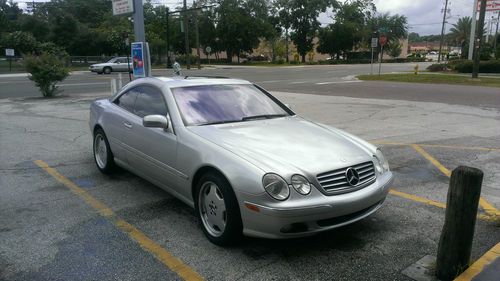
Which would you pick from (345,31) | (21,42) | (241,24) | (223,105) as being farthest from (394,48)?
(223,105)

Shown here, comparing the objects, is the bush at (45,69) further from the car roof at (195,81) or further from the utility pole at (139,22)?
the car roof at (195,81)

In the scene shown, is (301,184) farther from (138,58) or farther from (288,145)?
(138,58)

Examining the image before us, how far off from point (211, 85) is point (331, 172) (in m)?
2.07

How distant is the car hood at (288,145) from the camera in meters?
3.60

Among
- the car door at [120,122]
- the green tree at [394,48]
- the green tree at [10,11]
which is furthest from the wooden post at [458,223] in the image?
the green tree at [394,48]

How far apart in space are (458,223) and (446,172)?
320 centimetres

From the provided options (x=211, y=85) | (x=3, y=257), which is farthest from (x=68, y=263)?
(x=211, y=85)

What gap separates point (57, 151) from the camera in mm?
7637

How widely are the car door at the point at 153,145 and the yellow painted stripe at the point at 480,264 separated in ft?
8.50

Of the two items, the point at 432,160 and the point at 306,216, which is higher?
the point at 306,216

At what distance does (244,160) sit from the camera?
142 inches

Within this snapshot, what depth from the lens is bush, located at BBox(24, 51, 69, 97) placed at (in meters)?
16.0

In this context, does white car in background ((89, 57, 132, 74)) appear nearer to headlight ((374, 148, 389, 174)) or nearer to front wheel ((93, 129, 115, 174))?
front wheel ((93, 129, 115, 174))

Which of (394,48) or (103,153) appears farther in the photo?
(394,48)
